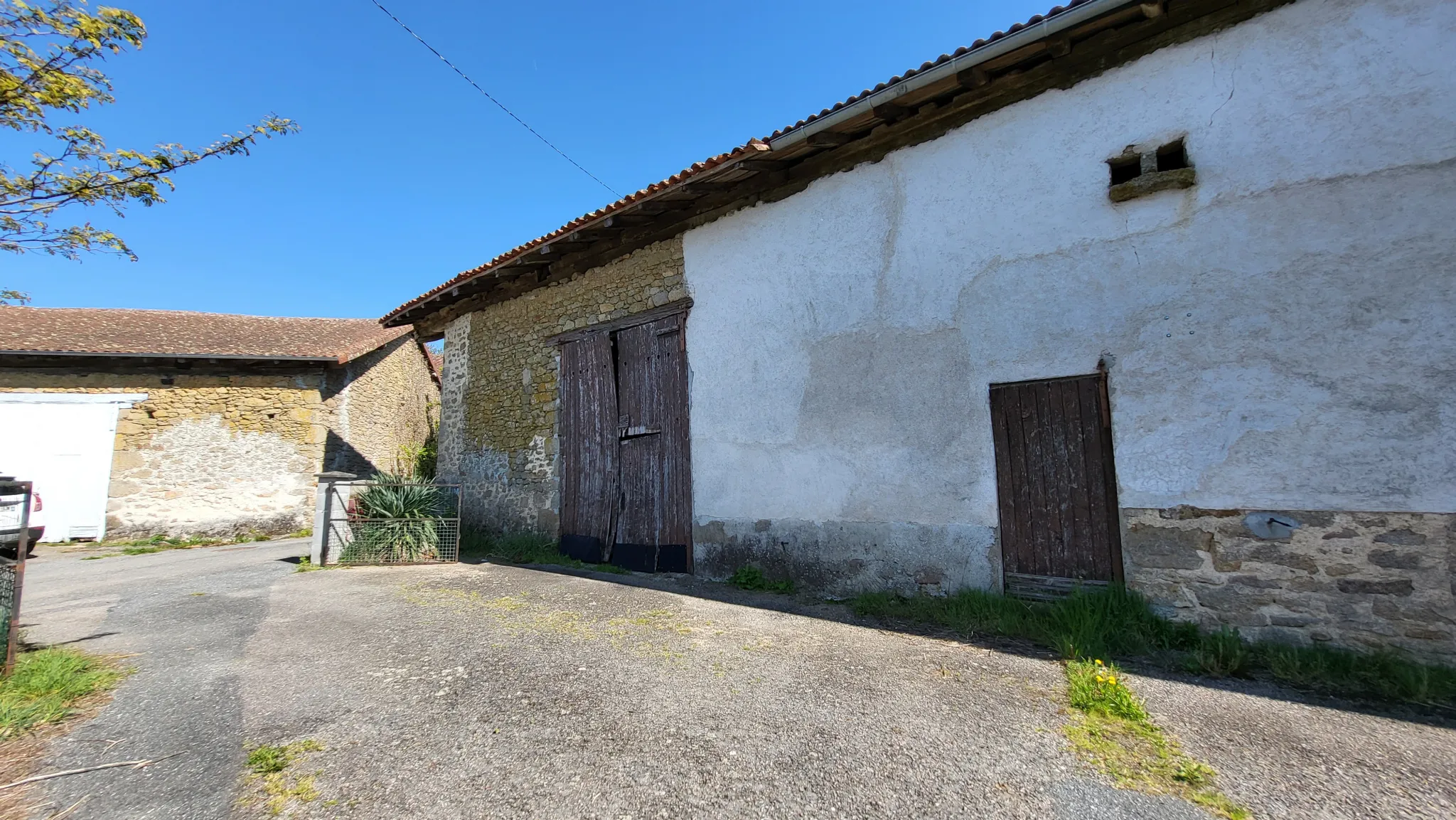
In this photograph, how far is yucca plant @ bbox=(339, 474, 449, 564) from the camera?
765 cm

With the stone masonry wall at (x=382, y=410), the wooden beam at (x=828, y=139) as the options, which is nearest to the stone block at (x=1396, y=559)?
the wooden beam at (x=828, y=139)

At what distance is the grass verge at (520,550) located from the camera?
769cm

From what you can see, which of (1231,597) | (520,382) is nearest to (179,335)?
(520,382)

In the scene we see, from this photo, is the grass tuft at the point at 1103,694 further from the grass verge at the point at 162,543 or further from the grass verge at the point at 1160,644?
the grass verge at the point at 162,543

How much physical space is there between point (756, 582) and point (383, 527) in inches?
193

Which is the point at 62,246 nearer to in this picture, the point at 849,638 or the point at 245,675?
the point at 245,675

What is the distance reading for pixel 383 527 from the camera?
7.68 meters

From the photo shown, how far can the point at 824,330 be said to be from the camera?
232 inches

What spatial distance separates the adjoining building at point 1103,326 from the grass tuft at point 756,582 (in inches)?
7.1

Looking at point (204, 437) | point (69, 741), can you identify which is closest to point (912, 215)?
point (69, 741)

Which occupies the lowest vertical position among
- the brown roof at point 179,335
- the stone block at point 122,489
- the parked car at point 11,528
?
the parked car at point 11,528

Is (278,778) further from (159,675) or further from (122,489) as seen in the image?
(122,489)

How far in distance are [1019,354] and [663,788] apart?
4011mm

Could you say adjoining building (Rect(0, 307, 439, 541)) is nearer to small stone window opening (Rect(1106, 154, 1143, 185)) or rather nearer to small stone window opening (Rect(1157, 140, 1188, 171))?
small stone window opening (Rect(1106, 154, 1143, 185))
